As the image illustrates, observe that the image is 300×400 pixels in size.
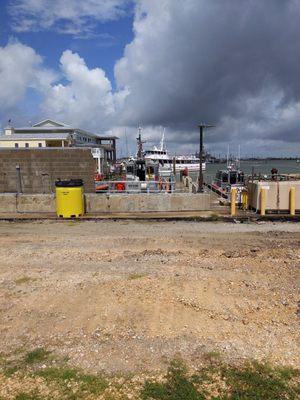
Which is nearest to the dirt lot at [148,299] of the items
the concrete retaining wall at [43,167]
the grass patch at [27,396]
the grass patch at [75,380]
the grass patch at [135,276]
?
the grass patch at [135,276]

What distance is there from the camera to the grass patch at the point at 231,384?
432 centimetres

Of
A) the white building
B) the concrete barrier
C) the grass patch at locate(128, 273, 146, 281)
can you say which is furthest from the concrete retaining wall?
the white building

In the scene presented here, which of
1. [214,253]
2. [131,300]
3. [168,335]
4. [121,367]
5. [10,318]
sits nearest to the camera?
[121,367]

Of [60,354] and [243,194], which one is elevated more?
[243,194]

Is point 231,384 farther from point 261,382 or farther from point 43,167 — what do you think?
point 43,167

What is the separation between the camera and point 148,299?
22.6 ft

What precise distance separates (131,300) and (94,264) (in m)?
2.46

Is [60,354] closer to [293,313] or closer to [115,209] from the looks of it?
[293,313]

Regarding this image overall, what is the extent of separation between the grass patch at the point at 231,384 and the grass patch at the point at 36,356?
1.54m

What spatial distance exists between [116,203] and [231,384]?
523 inches

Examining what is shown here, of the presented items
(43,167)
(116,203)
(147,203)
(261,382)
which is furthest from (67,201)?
(261,382)

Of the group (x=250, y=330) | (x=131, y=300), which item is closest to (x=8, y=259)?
(x=131, y=300)

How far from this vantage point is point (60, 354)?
205 inches

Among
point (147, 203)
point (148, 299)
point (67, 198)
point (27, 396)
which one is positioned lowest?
point (27, 396)
